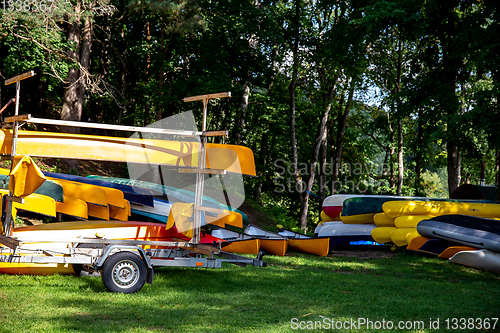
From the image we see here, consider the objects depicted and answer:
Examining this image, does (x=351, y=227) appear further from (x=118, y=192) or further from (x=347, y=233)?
(x=118, y=192)

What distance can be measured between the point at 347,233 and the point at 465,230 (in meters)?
3.92

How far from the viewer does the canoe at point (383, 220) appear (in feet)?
36.5

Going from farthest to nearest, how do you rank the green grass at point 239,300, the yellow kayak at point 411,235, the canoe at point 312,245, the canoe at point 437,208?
the canoe at point 437,208 < the canoe at point 312,245 < the yellow kayak at point 411,235 < the green grass at point 239,300

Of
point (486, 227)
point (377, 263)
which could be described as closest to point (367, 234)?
point (377, 263)

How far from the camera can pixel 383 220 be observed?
1124 cm

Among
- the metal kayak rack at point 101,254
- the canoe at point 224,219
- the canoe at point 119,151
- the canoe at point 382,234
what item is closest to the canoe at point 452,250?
the canoe at point 382,234

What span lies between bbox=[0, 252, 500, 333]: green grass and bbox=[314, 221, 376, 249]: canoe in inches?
126

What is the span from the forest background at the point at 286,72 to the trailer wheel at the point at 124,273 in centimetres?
859

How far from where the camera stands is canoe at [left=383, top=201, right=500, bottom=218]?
10.8 meters

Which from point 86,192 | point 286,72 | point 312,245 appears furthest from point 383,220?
point 286,72

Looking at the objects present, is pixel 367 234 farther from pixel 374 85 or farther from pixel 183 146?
pixel 374 85

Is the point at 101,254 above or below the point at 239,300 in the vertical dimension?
above

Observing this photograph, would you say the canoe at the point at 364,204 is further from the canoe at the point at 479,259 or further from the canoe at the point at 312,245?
the canoe at the point at 479,259

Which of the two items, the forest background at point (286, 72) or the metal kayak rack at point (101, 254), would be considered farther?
the forest background at point (286, 72)
